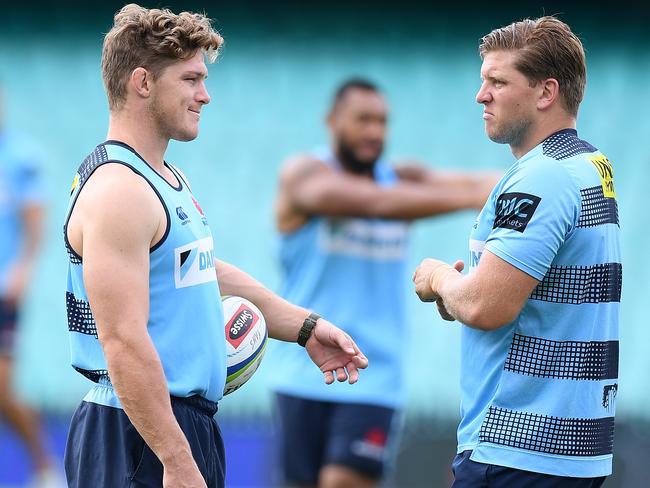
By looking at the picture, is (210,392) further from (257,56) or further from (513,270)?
(257,56)

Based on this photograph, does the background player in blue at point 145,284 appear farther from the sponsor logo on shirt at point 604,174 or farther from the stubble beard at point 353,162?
the stubble beard at point 353,162

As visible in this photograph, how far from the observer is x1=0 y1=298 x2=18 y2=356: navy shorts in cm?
866

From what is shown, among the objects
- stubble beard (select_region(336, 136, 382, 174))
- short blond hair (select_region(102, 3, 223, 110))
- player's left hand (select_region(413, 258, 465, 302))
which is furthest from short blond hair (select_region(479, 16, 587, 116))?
stubble beard (select_region(336, 136, 382, 174))

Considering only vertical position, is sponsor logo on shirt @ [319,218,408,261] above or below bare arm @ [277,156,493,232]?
below

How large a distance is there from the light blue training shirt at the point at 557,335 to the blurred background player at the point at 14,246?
5.63 metres

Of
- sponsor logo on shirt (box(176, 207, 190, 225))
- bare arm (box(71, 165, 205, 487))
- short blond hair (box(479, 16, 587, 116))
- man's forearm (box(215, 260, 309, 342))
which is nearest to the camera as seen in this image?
bare arm (box(71, 165, 205, 487))

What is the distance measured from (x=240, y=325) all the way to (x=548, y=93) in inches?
54.0

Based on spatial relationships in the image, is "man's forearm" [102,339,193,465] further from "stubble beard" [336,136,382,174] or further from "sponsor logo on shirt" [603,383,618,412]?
"stubble beard" [336,136,382,174]

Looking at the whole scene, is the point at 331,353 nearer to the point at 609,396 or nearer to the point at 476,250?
the point at 476,250

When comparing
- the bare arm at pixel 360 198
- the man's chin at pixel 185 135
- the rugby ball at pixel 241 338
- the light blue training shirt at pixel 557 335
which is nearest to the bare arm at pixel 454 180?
the bare arm at pixel 360 198

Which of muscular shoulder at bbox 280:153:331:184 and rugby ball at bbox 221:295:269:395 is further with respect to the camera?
muscular shoulder at bbox 280:153:331:184

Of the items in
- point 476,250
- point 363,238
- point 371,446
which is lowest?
point 371,446

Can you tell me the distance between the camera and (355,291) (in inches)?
282

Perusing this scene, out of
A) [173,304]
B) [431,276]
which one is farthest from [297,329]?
[173,304]
